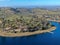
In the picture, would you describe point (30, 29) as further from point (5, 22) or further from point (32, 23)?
point (5, 22)

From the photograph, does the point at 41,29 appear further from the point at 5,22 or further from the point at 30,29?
the point at 5,22

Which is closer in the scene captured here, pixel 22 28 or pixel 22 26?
pixel 22 28

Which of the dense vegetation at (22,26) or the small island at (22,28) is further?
the dense vegetation at (22,26)

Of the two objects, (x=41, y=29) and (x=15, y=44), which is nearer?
(x=15, y=44)

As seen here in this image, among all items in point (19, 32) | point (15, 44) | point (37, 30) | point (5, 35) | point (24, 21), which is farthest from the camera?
point (24, 21)

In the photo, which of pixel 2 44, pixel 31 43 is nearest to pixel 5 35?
pixel 2 44

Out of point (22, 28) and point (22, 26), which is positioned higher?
point (22, 26)

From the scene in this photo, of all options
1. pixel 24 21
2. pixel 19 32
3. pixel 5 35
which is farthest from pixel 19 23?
pixel 5 35

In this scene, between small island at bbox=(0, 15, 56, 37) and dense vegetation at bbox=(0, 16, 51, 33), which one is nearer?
small island at bbox=(0, 15, 56, 37)

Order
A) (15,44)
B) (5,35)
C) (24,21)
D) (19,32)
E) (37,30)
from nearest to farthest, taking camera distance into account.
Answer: (15,44)
(5,35)
(19,32)
(37,30)
(24,21)
